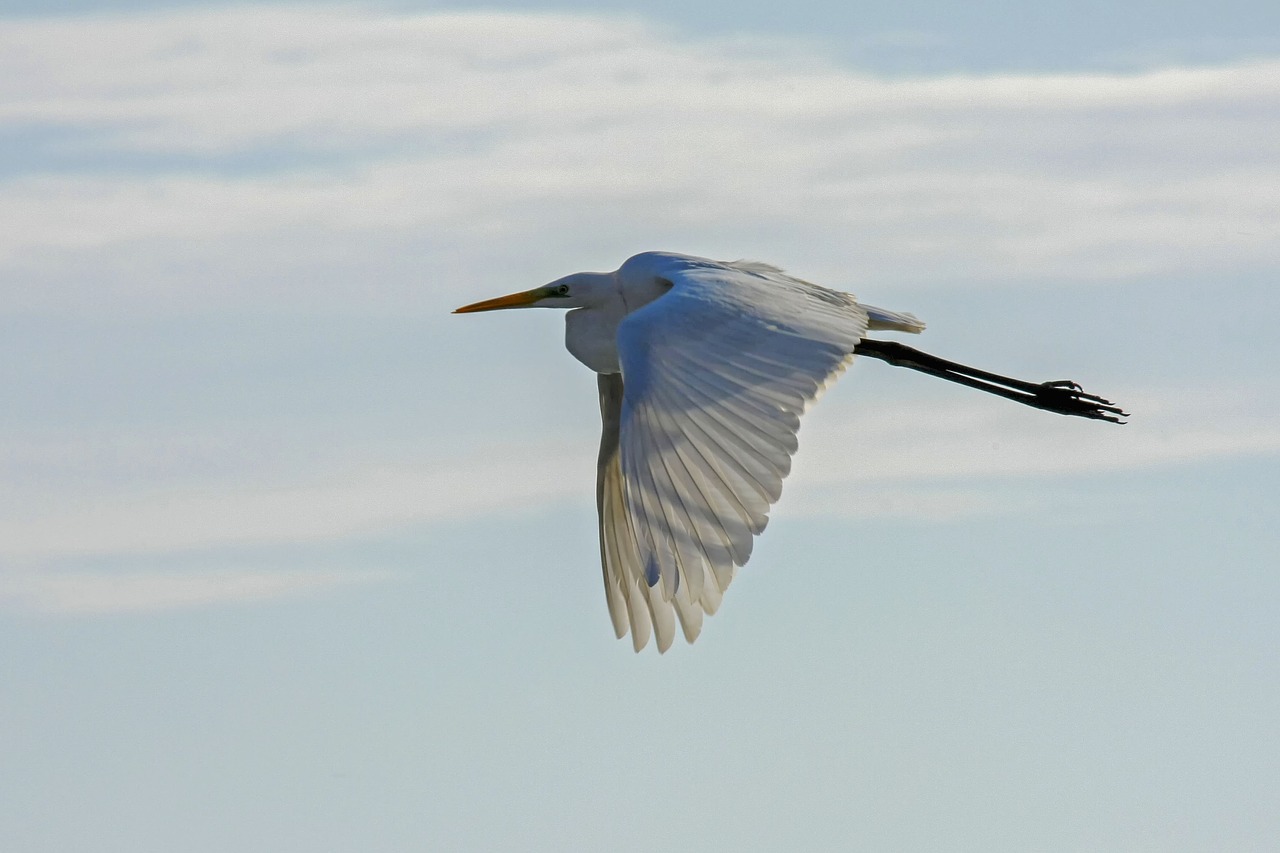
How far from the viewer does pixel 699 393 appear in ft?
44.4

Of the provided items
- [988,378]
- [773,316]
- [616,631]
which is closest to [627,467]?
[773,316]

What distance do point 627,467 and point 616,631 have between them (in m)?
3.03

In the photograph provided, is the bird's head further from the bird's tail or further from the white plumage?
the bird's tail

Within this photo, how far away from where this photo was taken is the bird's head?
55.2 feet

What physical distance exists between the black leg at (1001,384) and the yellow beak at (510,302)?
263 cm

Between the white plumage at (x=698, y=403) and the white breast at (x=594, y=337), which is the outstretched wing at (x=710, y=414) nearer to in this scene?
the white plumage at (x=698, y=403)

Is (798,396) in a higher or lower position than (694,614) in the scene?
higher

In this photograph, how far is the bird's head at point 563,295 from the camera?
1683cm

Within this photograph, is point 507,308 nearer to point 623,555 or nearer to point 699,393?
point 623,555

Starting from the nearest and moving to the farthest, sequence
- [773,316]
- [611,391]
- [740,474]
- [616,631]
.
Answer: [740,474] < [773,316] < [616,631] < [611,391]

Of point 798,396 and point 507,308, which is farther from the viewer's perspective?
point 507,308

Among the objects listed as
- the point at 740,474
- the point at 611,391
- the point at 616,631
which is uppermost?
the point at 740,474

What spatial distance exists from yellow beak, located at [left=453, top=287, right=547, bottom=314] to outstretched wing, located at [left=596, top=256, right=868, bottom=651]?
6.31 feet

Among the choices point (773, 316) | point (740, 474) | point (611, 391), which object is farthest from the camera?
point (611, 391)
